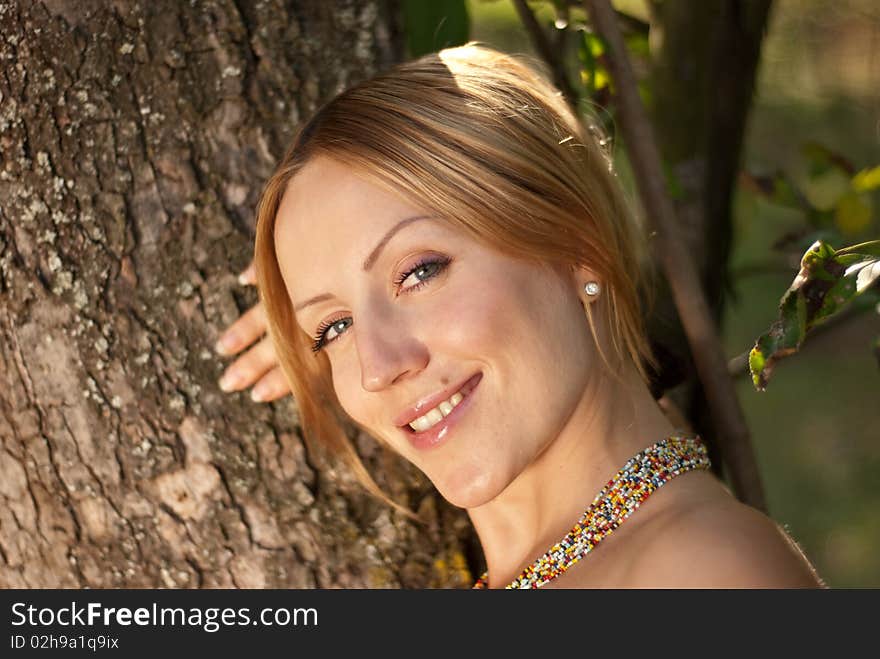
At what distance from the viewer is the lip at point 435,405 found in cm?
149

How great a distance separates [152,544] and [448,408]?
22.5 inches

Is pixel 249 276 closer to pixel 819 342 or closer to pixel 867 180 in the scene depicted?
pixel 867 180

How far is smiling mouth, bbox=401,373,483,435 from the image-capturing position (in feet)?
4.92

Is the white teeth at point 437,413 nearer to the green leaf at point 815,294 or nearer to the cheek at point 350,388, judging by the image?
the cheek at point 350,388

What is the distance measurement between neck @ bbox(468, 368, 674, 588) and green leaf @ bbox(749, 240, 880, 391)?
A: 1.41 feet

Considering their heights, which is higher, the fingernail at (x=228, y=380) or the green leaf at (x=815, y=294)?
the green leaf at (x=815, y=294)

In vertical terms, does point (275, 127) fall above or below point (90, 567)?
above

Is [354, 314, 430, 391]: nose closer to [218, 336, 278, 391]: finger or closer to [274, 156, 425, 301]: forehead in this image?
[274, 156, 425, 301]: forehead

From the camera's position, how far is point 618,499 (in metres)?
1.58

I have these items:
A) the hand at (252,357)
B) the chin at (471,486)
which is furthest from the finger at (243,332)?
the chin at (471,486)

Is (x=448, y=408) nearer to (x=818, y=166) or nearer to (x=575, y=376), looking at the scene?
(x=575, y=376)
